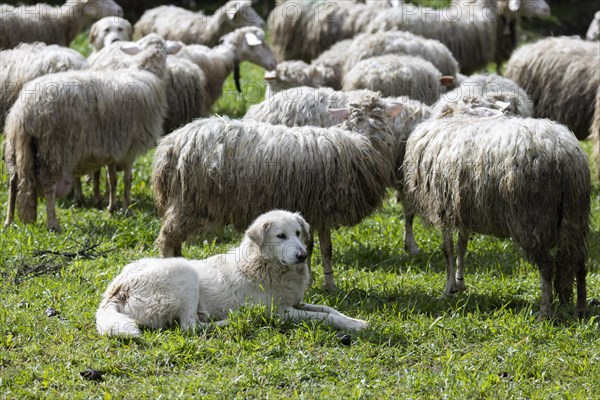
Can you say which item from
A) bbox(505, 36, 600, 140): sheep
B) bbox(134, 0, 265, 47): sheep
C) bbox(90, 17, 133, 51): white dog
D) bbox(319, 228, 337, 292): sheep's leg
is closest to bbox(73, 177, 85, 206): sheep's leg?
bbox(90, 17, 133, 51): white dog

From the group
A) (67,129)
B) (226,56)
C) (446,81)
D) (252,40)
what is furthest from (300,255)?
(252,40)

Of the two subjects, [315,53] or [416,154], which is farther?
[315,53]

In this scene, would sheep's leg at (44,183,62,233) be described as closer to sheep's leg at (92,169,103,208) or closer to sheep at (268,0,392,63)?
sheep's leg at (92,169,103,208)

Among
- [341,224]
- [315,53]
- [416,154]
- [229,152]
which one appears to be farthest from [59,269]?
[315,53]

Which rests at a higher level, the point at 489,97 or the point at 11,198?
the point at 489,97

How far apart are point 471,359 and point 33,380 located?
2363 mm

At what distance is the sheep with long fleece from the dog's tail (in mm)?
1290

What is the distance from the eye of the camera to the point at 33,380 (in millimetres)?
5035

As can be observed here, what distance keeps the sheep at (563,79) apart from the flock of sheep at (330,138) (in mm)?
15

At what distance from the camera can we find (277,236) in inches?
230

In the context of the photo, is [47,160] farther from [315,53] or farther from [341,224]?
[315,53]

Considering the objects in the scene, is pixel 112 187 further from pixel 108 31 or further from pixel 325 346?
pixel 325 346

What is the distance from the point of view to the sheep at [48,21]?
13344 millimetres

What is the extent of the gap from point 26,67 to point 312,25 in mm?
5618
